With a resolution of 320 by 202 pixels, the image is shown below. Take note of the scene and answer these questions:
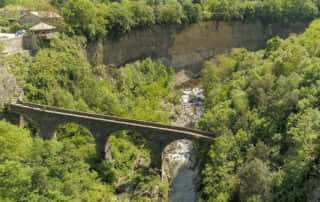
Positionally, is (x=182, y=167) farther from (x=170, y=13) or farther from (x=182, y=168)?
(x=170, y=13)

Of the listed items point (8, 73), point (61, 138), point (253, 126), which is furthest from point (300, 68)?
point (8, 73)

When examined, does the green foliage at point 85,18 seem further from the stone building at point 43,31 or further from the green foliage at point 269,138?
the green foliage at point 269,138

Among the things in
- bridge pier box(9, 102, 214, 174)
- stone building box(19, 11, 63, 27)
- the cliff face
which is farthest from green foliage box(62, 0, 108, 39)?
bridge pier box(9, 102, 214, 174)

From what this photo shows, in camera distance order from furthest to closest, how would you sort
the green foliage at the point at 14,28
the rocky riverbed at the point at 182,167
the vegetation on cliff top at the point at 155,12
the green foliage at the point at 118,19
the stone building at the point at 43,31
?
the green foliage at the point at 118,19
the green foliage at the point at 14,28
the vegetation on cliff top at the point at 155,12
the stone building at the point at 43,31
the rocky riverbed at the point at 182,167

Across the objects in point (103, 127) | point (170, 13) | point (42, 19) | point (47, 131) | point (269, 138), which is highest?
point (170, 13)

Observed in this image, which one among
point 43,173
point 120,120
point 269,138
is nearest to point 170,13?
point 120,120

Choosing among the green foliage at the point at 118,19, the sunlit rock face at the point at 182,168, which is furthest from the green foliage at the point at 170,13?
the sunlit rock face at the point at 182,168
